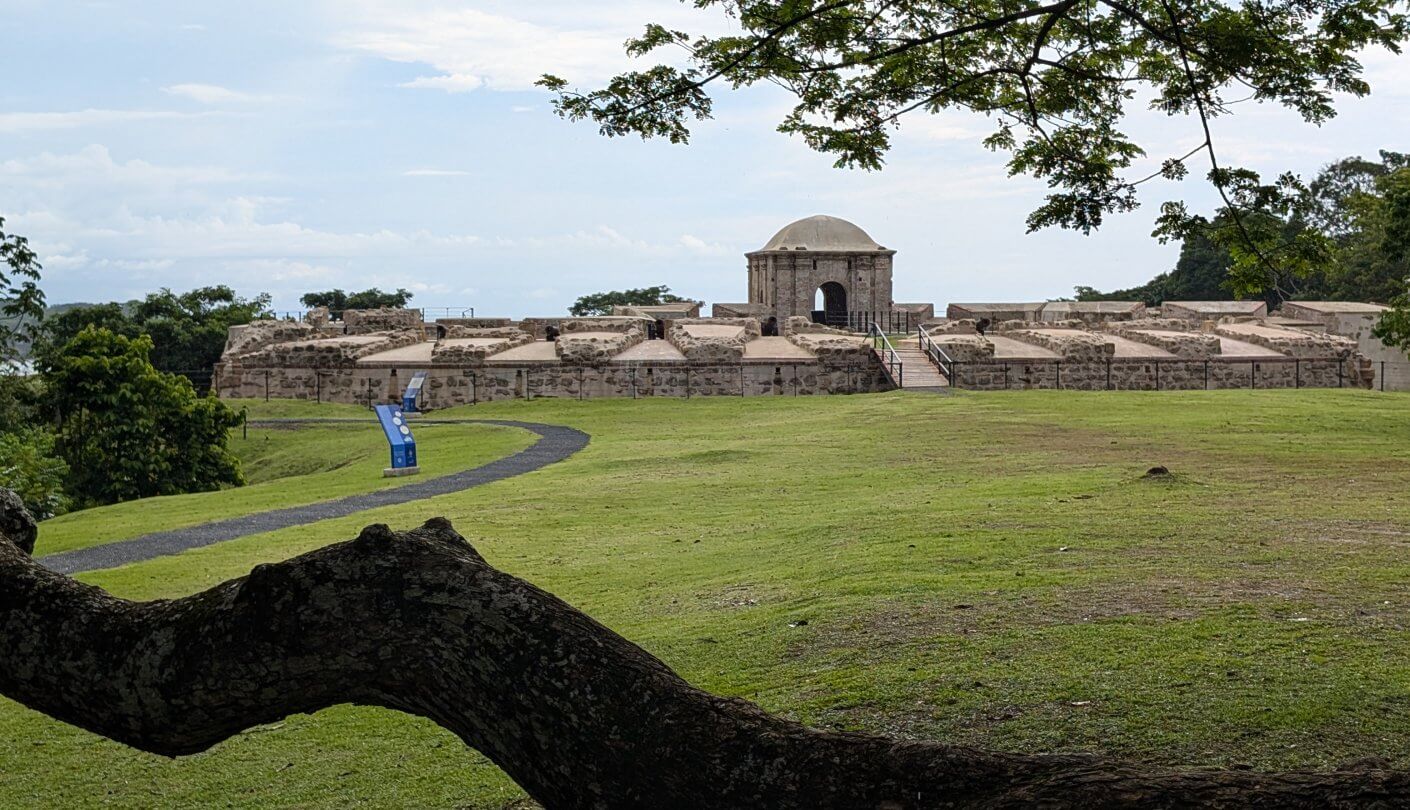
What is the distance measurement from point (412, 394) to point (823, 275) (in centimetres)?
2634

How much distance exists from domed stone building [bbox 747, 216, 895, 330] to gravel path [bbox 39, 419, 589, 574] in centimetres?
3359

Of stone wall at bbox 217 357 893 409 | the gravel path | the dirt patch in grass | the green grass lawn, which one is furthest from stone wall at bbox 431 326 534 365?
the dirt patch in grass

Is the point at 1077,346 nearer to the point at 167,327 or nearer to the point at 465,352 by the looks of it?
the point at 465,352

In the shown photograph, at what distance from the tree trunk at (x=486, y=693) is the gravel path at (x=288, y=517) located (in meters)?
8.94

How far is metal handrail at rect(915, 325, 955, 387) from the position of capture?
34.8 m

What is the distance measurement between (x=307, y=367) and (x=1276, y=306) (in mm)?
39153

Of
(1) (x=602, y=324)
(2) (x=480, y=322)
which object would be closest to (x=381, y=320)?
(2) (x=480, y=322)

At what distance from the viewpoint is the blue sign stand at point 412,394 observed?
109 ft

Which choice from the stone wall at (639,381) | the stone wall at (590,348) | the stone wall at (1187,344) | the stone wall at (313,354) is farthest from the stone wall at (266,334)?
the stone wall at (1187,344)

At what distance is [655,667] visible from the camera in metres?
3.39

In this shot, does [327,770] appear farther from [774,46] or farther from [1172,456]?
[1172,456]

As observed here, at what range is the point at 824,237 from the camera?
188ft

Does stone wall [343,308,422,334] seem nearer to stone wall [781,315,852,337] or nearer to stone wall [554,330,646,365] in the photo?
stone wall [554,330,646,365]

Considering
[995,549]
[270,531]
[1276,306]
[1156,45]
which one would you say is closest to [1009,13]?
[1156,45]
